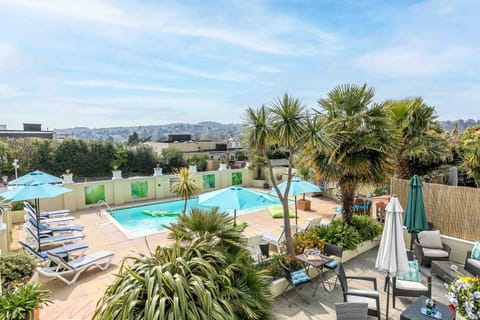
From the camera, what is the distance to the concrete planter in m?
5.93

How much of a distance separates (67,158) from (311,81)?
31.6 metres

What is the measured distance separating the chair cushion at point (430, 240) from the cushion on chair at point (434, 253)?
0.11 m

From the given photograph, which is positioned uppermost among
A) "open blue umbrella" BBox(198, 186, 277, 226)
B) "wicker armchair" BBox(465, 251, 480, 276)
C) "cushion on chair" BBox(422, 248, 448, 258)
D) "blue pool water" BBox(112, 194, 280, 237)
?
"open blue umbrella" BBox(198, 186, 277, 226)

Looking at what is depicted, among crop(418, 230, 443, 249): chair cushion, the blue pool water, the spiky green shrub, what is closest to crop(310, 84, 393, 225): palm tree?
the spiky green shrub

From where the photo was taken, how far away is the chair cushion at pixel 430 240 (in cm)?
768

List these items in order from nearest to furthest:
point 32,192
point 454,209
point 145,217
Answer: point 32,192 < point 454,209 < point 145,217

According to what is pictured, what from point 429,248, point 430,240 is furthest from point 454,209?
point 429,248

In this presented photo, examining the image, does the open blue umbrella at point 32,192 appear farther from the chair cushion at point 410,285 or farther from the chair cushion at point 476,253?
the chair cushion at point 476,253

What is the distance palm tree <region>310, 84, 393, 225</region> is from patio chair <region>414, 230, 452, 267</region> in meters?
1.91

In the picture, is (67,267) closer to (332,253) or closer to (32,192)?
(32,192)

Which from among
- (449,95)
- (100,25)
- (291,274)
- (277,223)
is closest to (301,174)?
(277,223)

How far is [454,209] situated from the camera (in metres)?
8.56

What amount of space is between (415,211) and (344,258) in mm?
2364

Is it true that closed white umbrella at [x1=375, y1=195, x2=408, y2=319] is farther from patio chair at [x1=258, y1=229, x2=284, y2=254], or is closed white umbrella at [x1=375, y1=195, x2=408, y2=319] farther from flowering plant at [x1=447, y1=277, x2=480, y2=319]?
patio chair at [x1=258, y1=229, x2=284, y2=254]
